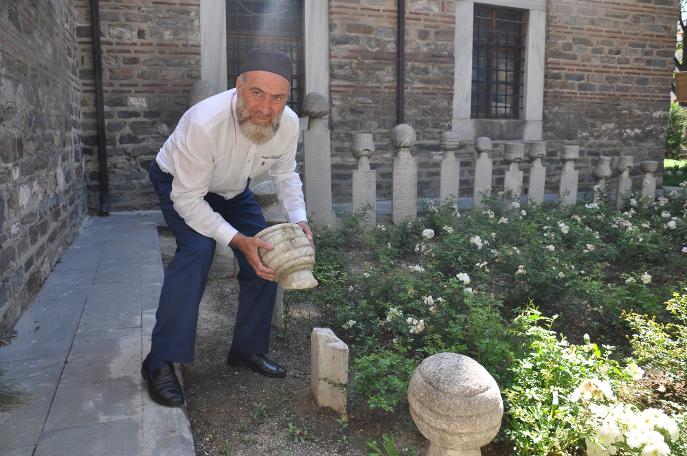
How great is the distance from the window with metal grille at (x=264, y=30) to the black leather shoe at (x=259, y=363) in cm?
598

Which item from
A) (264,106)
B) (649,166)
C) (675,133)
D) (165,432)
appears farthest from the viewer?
(675,133)

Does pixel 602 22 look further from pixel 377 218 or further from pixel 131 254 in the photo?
pixel 131 254

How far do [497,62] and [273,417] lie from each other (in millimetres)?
8955

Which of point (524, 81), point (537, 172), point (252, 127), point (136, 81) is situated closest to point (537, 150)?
point (537, 172)

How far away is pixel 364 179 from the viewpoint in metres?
6.91

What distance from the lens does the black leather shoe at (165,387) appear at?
2625mm

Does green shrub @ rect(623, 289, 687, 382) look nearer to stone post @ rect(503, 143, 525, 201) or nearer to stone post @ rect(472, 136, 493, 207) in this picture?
stone post @ rect(472, 136, 493, 207)

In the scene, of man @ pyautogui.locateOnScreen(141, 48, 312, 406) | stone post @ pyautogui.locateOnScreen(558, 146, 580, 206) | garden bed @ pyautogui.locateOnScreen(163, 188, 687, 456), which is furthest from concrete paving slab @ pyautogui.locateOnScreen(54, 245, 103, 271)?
stone post @ pyautogui.locateOnScreen(558, 146, 580, 206)

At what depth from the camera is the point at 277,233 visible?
2.66m

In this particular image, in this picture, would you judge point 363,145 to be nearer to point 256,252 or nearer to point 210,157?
point 210,157

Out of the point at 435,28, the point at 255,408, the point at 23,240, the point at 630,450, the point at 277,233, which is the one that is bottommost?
the point at 255,408

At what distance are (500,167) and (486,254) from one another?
552cm

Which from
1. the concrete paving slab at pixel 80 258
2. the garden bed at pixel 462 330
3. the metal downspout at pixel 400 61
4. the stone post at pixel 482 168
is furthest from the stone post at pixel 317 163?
the metal downspout at pixel 400 61

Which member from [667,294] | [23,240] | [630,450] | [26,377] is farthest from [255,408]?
[667,294]
